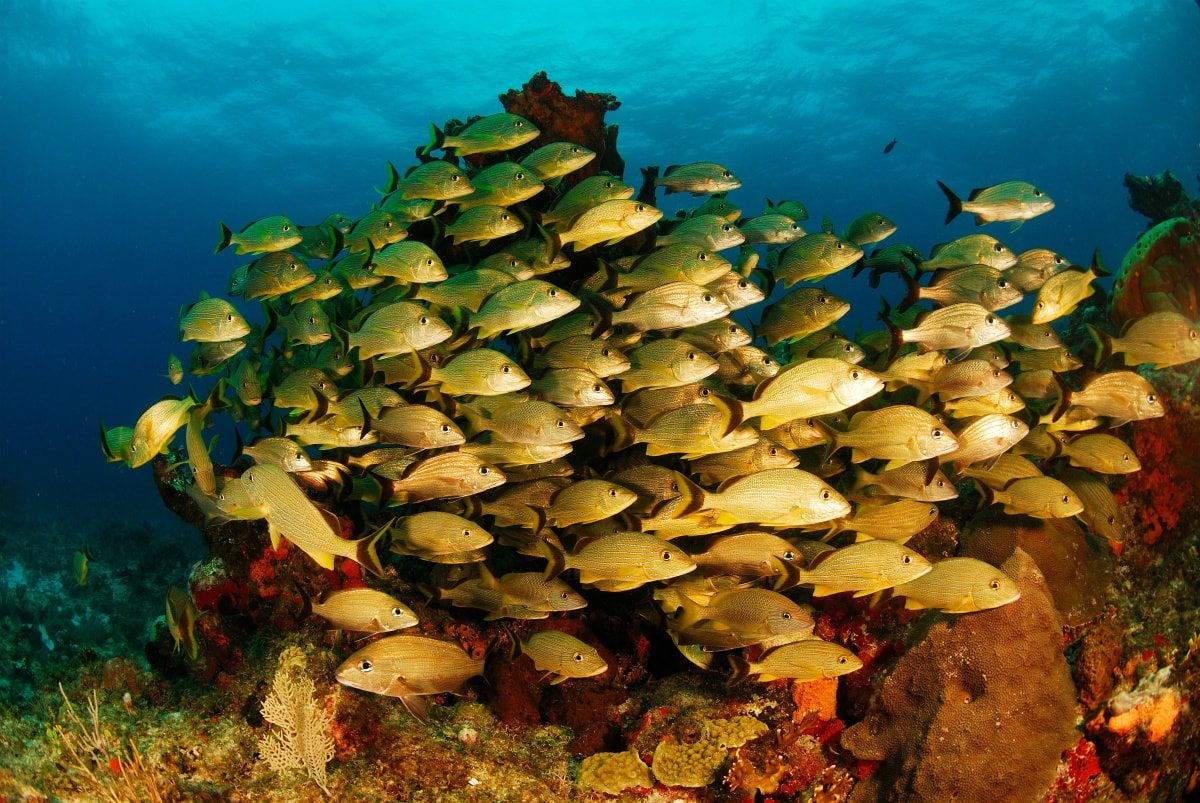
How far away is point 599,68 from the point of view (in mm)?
41500

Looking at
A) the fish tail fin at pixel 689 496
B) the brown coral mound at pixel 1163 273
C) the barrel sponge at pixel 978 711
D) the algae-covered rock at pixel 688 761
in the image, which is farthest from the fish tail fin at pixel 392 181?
the brown coral mound at pixel 1163 273

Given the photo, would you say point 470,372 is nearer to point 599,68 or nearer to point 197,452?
point 197,452

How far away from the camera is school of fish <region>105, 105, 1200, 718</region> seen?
4.18 metres

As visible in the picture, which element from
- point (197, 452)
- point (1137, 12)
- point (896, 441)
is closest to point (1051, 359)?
point (896, 441)

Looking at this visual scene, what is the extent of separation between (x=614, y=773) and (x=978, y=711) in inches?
102

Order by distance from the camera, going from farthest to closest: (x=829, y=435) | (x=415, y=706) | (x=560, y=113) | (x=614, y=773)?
1. (x=560, y=113)
2. (x=614, y=773)
3. (x=829, y=435)
4. (x=415, y=706)

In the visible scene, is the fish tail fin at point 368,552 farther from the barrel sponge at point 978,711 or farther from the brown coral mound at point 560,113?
the brown coral mound at point 560,113

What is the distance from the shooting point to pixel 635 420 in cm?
497

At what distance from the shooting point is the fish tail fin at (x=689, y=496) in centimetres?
405

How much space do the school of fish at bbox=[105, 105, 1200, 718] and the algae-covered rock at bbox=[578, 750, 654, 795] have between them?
70 centimetres

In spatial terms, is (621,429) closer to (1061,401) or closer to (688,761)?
(688,761)

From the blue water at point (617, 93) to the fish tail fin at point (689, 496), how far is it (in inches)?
1182

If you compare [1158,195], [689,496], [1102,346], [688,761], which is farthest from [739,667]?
[1158,195]

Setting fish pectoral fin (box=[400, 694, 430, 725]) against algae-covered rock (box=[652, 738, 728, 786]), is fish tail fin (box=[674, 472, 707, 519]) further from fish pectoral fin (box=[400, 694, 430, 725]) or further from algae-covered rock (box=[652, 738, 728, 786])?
fish pectoral fin (box=[400, 694, 430, 725])
